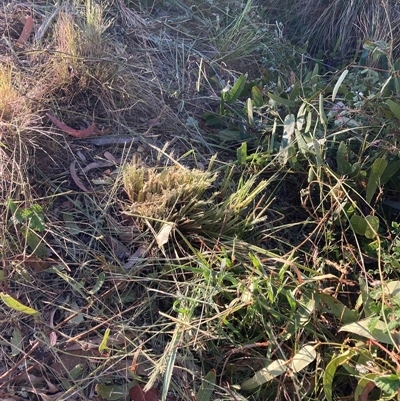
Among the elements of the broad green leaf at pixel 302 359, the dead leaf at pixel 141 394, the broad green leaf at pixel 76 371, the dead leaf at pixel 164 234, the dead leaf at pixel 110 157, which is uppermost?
the dead leaf at pixel 110 157

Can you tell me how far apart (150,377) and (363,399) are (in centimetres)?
51

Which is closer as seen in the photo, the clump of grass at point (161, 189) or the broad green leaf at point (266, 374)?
the broad green leaf at point (266, 374)

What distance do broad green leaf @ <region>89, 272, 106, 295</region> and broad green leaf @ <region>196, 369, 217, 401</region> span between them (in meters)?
0.35

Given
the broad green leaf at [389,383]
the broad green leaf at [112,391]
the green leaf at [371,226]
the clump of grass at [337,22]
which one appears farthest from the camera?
the clump of grass at [337,22]

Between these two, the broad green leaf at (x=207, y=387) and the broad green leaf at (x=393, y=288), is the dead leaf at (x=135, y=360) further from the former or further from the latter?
the broad green leaf at (x=393, y=288)

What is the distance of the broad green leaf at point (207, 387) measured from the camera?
4.21 feet

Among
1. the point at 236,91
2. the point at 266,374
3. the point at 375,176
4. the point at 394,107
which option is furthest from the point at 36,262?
the point at 394,107

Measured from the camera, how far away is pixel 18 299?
1.36 m

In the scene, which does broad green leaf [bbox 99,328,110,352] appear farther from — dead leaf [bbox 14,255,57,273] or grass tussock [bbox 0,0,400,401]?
dead leaf [bbox 14,255,57,273]

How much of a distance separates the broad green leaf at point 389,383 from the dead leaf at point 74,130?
1.05m

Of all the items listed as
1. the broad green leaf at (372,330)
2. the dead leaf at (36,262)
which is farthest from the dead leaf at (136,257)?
the broad green leaf at (372,330)

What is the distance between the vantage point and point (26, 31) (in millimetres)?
1858

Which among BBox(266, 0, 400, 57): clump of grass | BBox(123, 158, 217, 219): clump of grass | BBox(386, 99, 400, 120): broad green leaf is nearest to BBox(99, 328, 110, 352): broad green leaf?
BBox(123, 158, 217, 219): clump of grass

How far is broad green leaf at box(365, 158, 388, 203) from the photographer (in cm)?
158
